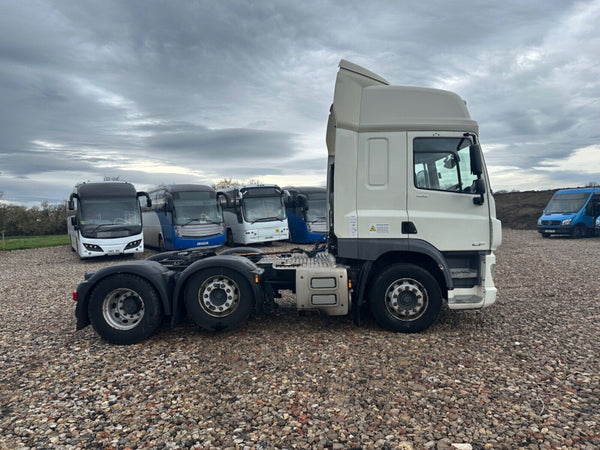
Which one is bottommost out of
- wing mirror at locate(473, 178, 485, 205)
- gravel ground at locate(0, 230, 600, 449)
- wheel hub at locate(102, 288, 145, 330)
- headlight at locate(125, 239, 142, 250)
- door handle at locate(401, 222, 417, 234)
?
gravel ground at locate(0, 230, 600, 449)

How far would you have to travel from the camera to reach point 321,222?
2012cm

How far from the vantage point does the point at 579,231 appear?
21547 millimetres

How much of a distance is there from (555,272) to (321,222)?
1077 cm

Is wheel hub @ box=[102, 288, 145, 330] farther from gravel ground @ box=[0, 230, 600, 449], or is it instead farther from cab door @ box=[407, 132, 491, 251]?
cab door @ box=[407, 132, 491, 251]

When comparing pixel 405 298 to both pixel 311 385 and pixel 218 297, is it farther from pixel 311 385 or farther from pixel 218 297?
pixel 218 297

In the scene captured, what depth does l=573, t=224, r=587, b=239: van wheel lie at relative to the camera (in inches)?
845

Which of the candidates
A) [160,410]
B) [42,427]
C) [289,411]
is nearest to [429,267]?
[289,411]

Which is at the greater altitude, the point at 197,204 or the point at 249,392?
the point at 197,204

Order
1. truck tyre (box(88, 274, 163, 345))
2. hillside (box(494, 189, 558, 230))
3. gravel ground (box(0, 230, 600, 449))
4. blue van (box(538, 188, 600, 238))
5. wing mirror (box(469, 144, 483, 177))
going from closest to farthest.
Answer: gravel ground (box(0, 230, 600, 449)) < wing mirror (box(469, 144, 483, 177)) < truck tyre (box(88, 274, 163, 345)) < blue van (box(538, 188, 600, 238)) < hillside (box(494, 189, 558, 230))

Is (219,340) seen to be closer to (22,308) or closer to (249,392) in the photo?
(249,392)

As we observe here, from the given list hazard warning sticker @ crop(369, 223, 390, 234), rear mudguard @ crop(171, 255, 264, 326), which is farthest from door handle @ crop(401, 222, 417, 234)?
rear mudguard @ crop(171, 255, 264, 326)

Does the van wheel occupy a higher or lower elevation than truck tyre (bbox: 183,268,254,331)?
higher

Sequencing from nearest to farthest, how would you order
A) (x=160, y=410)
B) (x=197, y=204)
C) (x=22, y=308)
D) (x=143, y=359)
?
(x=160, y=410)
(x=143, y=359)
(x=22, y=308)
(x=197, y=204)

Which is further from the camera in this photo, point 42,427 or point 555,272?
point 555,272
